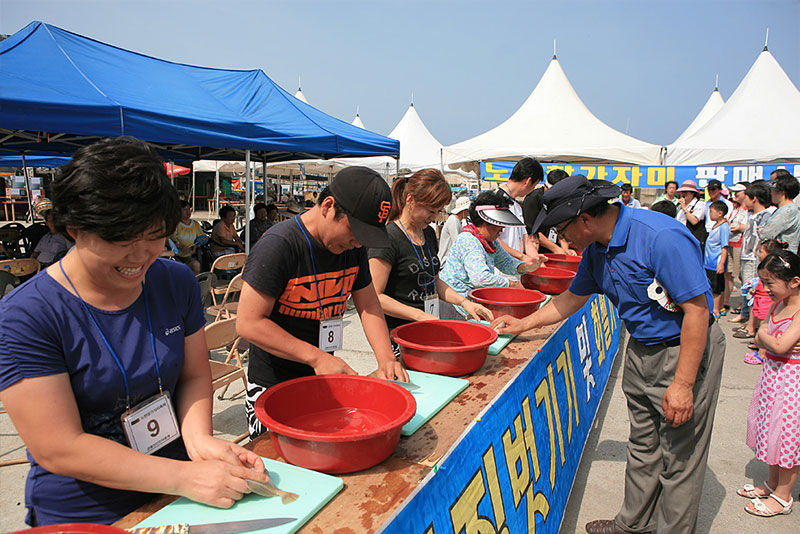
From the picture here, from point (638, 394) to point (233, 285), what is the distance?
368cm

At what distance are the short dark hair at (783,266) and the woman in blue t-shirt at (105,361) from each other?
3.09m

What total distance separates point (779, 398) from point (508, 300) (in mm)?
1568

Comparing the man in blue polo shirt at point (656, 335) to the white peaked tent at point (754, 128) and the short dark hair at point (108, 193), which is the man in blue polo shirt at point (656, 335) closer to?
the short dark hair at point (108, 193)

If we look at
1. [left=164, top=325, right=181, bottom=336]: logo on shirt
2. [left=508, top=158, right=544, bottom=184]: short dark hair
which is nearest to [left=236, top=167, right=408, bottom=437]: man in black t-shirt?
[left=164, top=325, right=181, bottom=336]: logo on shirt

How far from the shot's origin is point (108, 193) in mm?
916

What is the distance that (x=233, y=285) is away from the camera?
4.68 m

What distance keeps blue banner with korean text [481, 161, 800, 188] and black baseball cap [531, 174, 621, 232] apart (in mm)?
8770

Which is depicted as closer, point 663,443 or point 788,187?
point 663,443

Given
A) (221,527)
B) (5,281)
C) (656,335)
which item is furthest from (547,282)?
(5,281)

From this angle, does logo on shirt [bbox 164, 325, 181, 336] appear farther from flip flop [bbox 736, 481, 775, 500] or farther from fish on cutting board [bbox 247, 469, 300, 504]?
flip flop [bbox 736, 481, 775, 500]

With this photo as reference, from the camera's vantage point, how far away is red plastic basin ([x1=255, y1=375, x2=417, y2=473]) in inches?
45.6

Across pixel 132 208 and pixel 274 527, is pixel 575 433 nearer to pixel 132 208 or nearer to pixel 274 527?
pixel 274 527

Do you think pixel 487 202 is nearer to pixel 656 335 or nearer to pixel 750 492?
pixel 656 335

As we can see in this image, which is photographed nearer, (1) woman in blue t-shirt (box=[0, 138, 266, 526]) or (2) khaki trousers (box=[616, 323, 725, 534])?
(1) woman in blue t-shirt (box=[0, 138, 266, 526])
